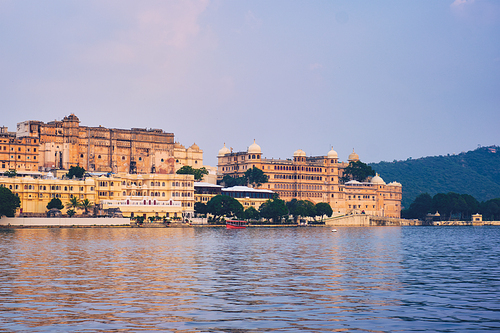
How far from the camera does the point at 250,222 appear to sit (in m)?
153

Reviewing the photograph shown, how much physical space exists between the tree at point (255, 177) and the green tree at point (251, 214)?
1134 inches

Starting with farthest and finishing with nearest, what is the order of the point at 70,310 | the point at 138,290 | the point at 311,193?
the point at 311,193
the point at 138,290
the point at 70,310

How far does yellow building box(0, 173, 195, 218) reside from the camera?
130m

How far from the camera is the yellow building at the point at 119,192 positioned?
428ft

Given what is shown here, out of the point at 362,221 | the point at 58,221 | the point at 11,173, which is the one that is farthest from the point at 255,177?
the point at 58,221

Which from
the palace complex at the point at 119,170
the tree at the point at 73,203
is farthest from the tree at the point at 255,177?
the tree at the point at 73,203

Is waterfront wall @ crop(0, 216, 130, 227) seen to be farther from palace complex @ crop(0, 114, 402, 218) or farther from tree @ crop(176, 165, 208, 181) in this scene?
tree @ crop(176, 165, 208, 181)

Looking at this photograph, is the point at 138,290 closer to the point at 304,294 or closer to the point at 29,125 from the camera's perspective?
the point at 304,294

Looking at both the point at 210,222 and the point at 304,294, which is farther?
the point at 210,222

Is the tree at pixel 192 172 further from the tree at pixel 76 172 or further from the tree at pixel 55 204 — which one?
the tree at pixel 55 204

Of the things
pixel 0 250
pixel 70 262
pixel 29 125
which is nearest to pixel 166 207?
pixel 29 125

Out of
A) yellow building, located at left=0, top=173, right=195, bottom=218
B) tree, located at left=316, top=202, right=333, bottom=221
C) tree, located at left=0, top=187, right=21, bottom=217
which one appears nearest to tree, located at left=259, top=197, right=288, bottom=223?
yellow building, located at left=0, top=173, right=195, bottom=218

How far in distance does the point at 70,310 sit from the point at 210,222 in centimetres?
12190

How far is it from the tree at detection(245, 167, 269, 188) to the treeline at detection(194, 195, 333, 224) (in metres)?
14.8
